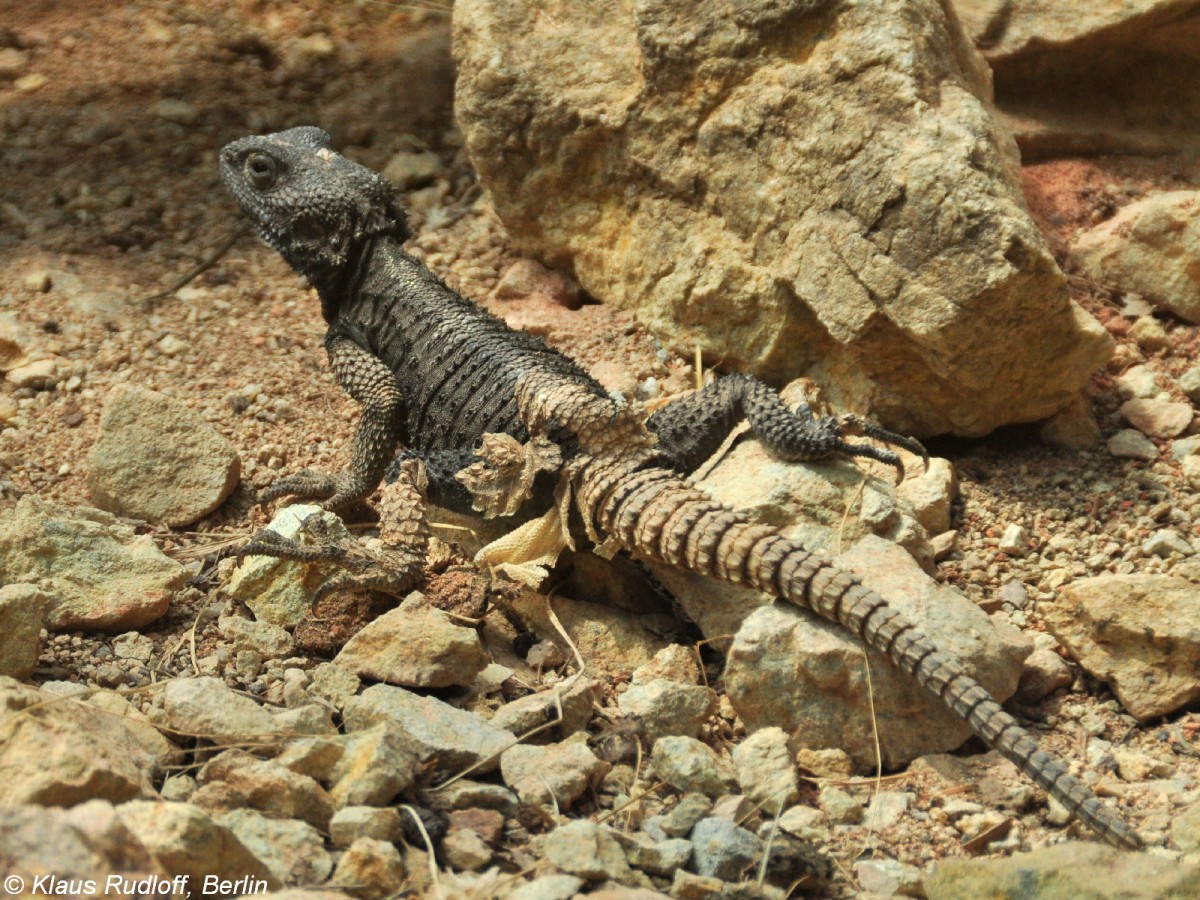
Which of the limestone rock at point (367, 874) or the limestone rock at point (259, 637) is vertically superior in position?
the limestone rock at point (367, 874)

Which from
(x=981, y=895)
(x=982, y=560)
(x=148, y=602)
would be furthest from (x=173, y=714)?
(x=982, y=560)

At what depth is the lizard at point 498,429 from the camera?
3125 mm

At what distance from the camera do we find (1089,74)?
571cm

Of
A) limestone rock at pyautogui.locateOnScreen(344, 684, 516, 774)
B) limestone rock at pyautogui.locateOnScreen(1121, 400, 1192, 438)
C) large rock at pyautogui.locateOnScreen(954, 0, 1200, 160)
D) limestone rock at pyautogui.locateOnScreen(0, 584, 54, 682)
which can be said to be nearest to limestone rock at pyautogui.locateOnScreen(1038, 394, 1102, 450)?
limestone rock at pyautogui.locateOnScreen(1121, 400, 1192, 438)

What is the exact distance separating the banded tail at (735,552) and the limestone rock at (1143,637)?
558 mm

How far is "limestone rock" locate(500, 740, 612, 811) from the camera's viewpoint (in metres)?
2.82

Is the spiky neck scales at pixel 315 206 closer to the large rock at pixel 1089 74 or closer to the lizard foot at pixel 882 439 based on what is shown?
the lizard foot at pixel 882 439

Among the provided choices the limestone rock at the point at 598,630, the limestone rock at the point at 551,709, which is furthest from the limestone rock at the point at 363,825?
the limestone rock at the point at 598,630

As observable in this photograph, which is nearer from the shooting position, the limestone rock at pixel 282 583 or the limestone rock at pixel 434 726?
the limestone rock at pixel 434 726

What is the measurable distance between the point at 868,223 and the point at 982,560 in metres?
1.23

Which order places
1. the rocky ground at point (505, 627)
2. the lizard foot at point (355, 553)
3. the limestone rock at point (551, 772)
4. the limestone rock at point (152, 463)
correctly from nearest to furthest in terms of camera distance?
the rocky ground at point (505, 627) < the limestone rock at point (551, 772) < the lizard foot at point (355, 553) < the limestone rock at point (152, 463)

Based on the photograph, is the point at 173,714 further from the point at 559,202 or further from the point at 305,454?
the point at 559,202

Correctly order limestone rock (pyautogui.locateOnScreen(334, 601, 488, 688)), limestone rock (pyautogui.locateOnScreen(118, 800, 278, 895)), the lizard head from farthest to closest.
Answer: the lizard head
limestone rock (pyautogui.locateOnScreen(334, 601, 488, 688))
limestone rock (pyautogui.locateOnScreen(118, 800, 278, 895))

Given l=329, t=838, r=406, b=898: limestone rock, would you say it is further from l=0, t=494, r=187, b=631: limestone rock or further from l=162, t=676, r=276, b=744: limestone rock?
l=0, t=494, r=187, b=631: limestone rock
